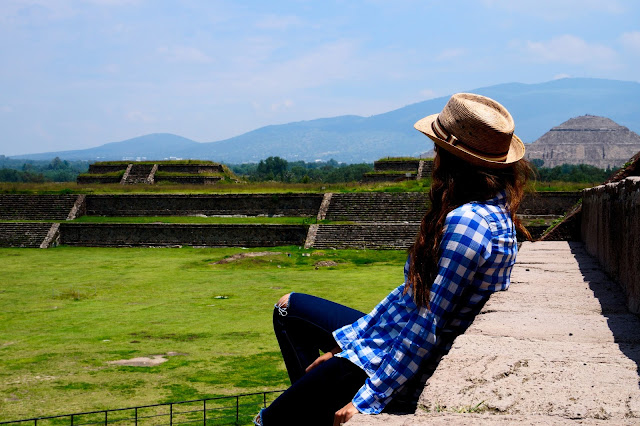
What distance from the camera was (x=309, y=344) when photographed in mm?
3008

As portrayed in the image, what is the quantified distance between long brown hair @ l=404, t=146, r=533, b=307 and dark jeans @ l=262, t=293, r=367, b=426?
1.26 ft

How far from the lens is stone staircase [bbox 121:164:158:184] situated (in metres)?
39.8

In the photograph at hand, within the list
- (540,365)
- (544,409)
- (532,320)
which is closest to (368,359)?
(540,365)

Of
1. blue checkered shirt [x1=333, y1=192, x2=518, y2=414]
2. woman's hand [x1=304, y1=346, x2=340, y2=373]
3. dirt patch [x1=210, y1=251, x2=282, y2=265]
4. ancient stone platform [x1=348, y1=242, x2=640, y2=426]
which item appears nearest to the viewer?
ancient stone platform [x1=348, y1=242, x2=640, y2=426]

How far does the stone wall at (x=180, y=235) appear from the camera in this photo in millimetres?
27875

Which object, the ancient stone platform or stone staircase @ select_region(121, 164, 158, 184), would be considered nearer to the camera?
the ancient stone platform

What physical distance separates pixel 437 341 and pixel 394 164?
1467 inches

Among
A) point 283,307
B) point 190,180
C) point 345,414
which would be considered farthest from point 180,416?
point 190,180

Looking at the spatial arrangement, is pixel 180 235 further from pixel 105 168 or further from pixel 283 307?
pixel 283 307

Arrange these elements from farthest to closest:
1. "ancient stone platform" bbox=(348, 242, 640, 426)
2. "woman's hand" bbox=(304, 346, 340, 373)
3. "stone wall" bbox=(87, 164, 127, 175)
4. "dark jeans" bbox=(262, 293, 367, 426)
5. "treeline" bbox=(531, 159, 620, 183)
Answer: "treeline" bbox=(531, 159, 620, 183) → "stone wall" bbox=(87, 164, 127, 175) → "woman's hand" bbox=(304, 346, 340, 373) → "dark jeans" bbox=(262, 293, 367, 426) → "ancient stone platform" bbox=(348, 242, 640, 426)

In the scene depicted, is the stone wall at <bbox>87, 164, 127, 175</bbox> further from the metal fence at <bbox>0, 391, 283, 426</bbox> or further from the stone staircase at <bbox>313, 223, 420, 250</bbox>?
the metal fence at <bbox>0, 391, 283, 426</bbox>

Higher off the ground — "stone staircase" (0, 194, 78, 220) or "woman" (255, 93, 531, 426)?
"woman" (255, 93, 531, 426)

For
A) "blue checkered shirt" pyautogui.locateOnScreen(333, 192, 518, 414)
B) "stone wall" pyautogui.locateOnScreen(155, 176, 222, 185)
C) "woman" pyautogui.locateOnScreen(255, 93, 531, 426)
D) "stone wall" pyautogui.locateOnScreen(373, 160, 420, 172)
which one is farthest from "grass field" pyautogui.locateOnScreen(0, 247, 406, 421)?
"stone wall" pyautogui.locateOnScreen(373, 160, 420, 172)

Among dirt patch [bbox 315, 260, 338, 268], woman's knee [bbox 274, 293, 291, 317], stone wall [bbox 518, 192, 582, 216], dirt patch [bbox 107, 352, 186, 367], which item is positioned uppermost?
woman's knee [bbox 274, 293, 291, 317]
